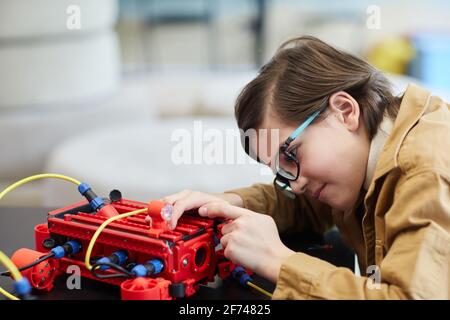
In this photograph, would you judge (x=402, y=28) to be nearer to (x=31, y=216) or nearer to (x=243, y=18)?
(x=243, y=18)

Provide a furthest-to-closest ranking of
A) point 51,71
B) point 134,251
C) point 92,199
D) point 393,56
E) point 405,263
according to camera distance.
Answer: point 393,56
point 51,71
point 92,199
point 134,251
point 405,263

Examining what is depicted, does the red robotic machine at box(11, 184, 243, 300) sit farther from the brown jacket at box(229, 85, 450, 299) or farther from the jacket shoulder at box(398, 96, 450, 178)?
the jacket shoulder at box(398, 96, 450, 178)

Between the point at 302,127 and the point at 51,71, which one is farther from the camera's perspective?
the point at 51,71

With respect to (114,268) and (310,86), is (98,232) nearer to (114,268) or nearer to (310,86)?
(114,268)

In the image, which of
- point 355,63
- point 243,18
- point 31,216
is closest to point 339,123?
point 355,63

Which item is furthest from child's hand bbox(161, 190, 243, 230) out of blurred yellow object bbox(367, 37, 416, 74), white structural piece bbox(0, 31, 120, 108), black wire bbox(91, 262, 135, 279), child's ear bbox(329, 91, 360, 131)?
blurred yellow object bbox(367, 37, 416, 74)

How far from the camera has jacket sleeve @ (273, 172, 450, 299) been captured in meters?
0.73

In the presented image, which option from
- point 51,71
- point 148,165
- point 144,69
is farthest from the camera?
point 144,69

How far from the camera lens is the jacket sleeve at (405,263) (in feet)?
2.38

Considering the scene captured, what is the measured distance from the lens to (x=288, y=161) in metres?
0.96

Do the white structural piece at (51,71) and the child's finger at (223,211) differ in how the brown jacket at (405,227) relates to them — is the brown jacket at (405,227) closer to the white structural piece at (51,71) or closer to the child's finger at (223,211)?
the child's finger at (223,211)

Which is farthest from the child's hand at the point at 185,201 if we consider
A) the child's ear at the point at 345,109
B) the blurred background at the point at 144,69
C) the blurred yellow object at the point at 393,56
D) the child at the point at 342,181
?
the blurred yellow object at the point at 393,56

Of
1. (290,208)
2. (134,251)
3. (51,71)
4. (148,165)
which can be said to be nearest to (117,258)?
(134,251)

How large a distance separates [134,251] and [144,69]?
3351 millimetres
